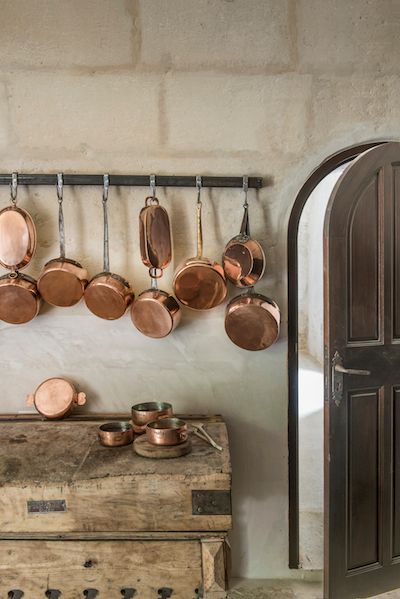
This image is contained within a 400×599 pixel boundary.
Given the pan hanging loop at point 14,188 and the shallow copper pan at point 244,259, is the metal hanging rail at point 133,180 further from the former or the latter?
the shallow copper pan at point 244,259

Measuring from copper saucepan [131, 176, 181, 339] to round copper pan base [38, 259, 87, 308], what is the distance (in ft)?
0.85

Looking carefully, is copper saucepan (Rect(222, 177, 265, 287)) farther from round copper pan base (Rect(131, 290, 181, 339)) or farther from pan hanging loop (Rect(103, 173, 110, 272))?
pan hanging loop (Rect(103, 173, 110, 272))

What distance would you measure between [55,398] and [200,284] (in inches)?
32.1

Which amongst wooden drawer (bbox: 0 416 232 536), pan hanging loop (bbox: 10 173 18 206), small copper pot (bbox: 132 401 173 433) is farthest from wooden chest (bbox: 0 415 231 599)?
pan hanging loop (bbox: 10 173 18 206)

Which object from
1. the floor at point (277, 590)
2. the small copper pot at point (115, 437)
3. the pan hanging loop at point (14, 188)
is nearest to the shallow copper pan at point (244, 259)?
the small copper pot at point (115, 437)

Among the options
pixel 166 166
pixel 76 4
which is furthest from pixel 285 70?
pixel 76 4

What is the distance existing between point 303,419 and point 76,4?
358 centimetres

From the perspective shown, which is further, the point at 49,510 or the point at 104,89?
the point at 104,89

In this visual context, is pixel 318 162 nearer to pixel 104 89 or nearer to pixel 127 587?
pixel 104 89

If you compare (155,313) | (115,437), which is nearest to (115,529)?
(115,437)

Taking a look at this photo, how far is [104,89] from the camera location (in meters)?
2.29

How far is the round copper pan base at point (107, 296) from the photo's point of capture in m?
2.22

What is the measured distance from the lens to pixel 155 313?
2.22 m

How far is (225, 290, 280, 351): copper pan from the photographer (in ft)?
7.29
